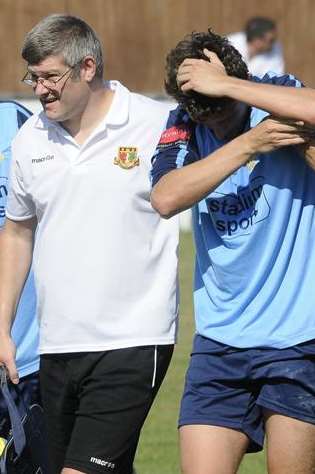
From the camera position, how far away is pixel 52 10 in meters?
18.7

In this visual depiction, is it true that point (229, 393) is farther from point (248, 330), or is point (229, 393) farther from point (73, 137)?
point (73, 137)

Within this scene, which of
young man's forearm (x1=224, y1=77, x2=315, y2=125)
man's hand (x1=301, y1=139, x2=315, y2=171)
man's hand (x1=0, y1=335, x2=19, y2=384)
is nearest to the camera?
young man's forearm (x1=224, y1=77, x2=315, y2=125)

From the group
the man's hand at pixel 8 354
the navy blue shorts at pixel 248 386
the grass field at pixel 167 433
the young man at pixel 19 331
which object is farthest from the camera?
the grass field at pixel 167 433

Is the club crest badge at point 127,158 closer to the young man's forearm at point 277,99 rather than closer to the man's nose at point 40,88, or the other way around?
the man's nose at point 40,88

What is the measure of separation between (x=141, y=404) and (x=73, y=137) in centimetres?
110

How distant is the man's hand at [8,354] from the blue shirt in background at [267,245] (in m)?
1.03

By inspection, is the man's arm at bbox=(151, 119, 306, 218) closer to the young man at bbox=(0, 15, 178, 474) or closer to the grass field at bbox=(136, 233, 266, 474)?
the young man at bbox=(0, 15, 178, 474)

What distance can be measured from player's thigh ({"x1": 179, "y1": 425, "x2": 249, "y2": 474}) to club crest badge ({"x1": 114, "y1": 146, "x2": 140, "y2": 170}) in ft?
3.50

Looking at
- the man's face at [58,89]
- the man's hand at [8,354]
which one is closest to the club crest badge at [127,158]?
the man's face at [58,89]

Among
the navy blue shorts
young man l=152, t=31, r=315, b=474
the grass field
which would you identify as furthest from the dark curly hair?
the grass field

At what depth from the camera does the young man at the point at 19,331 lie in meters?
5.96

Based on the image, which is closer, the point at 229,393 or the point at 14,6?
the point at 229,393

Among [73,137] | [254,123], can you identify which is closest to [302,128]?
[254,123]

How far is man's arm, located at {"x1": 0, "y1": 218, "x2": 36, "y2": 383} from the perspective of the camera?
5578mm
